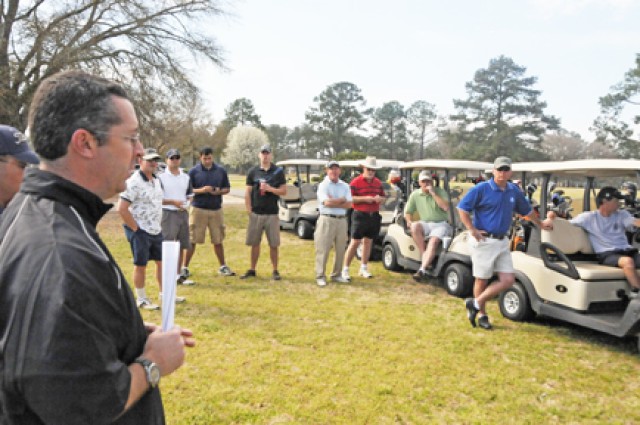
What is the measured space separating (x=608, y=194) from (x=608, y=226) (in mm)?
376

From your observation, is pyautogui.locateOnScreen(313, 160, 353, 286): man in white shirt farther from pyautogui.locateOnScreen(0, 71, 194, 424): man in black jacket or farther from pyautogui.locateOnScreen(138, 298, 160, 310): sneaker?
pyautogui.locateOnScreen(0, 71, 194, 424): man in black jacket

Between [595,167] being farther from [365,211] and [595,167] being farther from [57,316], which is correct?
[57,316]

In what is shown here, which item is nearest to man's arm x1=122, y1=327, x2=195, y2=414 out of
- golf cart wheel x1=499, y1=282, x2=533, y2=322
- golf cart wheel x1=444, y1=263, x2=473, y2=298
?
golf cart wheel x1=499, y1=282, x2=533, y2=322

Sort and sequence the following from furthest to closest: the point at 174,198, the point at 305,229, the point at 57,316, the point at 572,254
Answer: the point at 305,229, the point at 174,198, the point at 572,254, the point at 57,316

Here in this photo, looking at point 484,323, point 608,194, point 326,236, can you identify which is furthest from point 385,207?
point 484,323

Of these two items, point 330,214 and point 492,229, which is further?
point 330,214

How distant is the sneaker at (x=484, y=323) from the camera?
500 centimetres

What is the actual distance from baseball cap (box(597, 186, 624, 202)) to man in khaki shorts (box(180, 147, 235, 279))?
494 centimetres

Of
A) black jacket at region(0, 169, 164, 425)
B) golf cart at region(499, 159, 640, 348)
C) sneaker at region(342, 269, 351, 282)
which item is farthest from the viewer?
sneaker at region(342, 269, 351, 282)

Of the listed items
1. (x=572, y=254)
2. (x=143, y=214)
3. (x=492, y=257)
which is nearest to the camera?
(x=492, y=257)

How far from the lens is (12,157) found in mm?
1984

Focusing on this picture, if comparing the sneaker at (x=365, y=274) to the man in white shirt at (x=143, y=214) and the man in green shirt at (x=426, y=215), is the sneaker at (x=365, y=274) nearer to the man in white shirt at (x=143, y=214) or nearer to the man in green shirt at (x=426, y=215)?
the man in green shirt at (x=426, y=215)

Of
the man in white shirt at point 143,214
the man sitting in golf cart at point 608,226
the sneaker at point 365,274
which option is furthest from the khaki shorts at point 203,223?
the man sitting in golf cart at point 608,226

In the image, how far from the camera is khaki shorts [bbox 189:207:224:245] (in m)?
6.84
